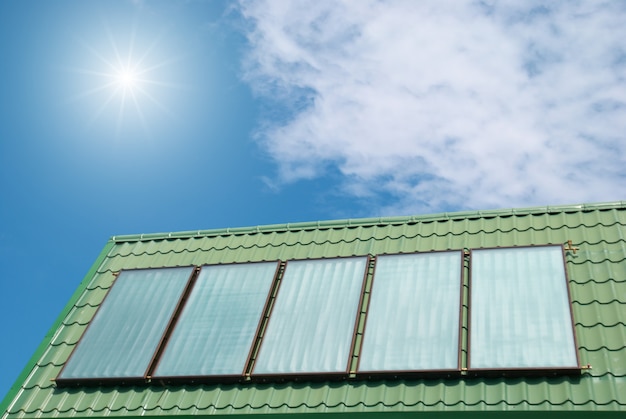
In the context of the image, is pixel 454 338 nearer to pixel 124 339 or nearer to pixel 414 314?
pixel 414 314

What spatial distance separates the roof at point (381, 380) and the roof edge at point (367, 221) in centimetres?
2

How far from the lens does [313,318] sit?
8.85m

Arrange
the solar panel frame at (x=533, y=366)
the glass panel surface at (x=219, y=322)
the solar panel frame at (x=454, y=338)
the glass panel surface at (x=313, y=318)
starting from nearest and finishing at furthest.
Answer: the solar panel frame at (x=533, y=366) < the solar panel frame at (x=454, y=338) < the glass panel surface at (x=313, y=318) < the glass panel surface at (x=219, y=322)

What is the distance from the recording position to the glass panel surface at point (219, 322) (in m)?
8.59

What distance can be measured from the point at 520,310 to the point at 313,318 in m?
2.37

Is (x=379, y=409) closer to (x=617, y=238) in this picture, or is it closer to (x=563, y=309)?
(x=563, y=309)

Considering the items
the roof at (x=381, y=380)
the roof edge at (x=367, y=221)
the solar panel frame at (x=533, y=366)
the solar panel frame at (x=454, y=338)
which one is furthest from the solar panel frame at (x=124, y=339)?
the solar panel frame at (x=533, y=366)

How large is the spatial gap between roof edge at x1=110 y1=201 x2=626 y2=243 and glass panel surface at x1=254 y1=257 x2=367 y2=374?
3.75ft

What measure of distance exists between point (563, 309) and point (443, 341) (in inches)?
52.2

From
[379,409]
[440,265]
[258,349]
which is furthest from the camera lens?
[440,265]

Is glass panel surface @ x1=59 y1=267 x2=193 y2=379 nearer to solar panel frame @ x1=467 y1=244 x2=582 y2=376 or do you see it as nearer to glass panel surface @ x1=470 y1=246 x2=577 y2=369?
solar panel frame @ x1=467 y1=244 x2=582 y2=376

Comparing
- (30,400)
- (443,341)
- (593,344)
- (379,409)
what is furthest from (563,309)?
(30,400)

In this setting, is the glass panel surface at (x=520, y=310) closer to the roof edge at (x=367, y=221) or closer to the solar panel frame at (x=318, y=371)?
the roof edge at (x=367, y=221)

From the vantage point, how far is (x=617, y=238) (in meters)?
9.14
